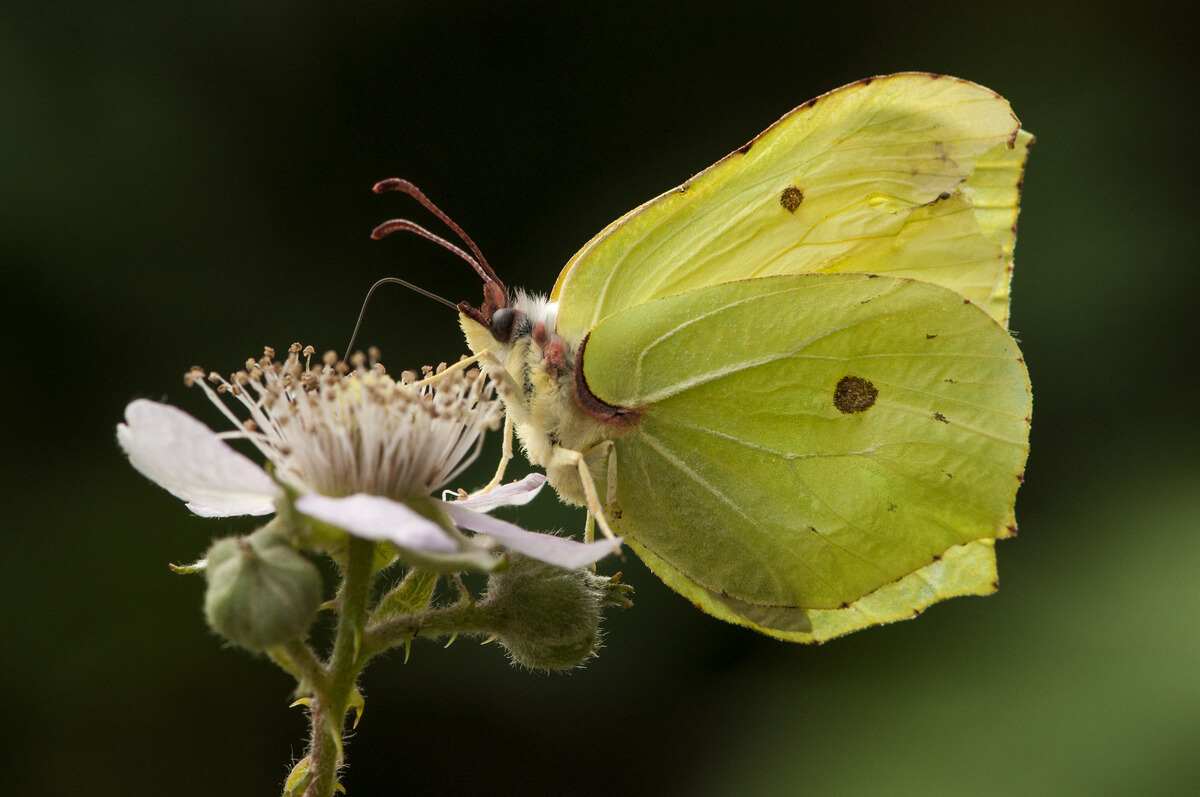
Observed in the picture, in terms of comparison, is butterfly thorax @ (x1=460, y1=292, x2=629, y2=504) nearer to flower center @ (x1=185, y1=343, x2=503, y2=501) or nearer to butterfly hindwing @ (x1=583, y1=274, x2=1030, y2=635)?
butterfly hindwing @ (x1=583, y1=274, x2=1030, y2=635)

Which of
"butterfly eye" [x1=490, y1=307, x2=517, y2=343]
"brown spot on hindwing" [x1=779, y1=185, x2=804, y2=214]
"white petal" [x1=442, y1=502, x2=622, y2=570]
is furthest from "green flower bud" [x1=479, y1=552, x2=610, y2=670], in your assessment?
"brown spot on hindwing" [x1=779, y1=185, x2=804, y2=214]

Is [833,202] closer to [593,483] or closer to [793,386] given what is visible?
[793,386]

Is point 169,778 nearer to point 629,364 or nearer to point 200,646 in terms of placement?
point 200,646

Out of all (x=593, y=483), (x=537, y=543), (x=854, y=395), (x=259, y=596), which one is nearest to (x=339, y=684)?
(x=259, y=596)

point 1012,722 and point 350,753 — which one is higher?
point 350,753

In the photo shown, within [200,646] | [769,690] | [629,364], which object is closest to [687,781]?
[769,690]

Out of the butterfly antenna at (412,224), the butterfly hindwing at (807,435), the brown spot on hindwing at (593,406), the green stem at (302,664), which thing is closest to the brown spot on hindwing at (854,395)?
the butterfly hindwing at (807,435)
